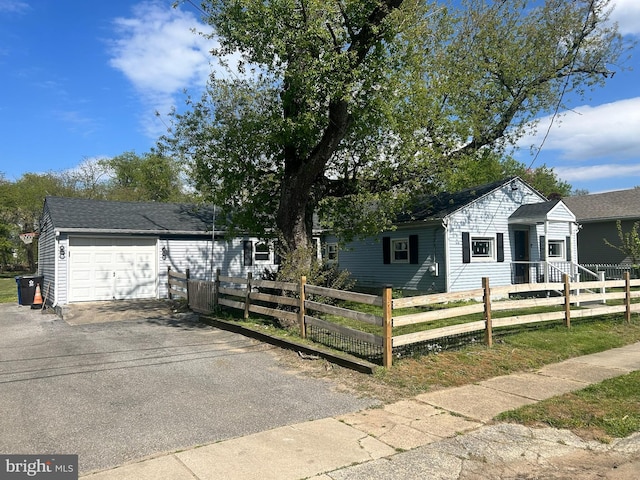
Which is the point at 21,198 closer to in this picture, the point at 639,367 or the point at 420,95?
the point at 420,95

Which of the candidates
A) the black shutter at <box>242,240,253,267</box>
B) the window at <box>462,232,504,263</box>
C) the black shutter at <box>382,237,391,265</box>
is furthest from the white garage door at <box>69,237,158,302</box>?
the window at <box>462,232,504,263</box>

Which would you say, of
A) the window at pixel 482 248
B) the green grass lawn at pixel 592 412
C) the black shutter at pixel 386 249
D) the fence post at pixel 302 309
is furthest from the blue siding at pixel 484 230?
the green grass lawn at pixel 592 412

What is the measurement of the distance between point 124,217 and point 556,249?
54.6 feet

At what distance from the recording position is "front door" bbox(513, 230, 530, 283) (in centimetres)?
1822

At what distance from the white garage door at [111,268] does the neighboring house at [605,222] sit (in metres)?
22.5

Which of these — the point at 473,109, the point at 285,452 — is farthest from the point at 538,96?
the point at 285,452

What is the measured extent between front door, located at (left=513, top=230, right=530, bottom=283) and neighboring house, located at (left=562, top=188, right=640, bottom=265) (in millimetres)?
9822

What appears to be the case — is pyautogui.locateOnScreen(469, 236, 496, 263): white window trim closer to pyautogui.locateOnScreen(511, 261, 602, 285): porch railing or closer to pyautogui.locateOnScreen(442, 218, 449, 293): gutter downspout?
pyautogui.locateOnScreen(511, 261, 602, 285): porch railing

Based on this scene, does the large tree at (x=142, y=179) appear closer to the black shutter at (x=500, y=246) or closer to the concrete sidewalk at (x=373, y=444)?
the black shutter at (x=500, y=246)

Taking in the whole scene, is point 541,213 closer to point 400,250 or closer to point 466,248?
point 466,248

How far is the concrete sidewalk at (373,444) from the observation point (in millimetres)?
4191

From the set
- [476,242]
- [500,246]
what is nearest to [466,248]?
[476,242]

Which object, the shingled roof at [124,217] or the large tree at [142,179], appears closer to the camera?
the shingled roof at [124,217]

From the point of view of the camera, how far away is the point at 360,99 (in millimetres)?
10406
